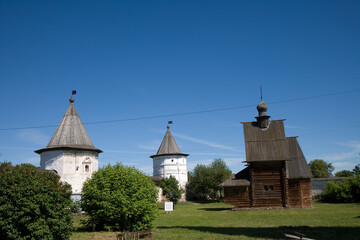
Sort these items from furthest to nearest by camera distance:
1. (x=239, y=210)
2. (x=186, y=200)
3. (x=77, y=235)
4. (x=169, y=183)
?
(x=186, y=200) → (x=169, y=183) → (x=239, y=210) → (x=77, y=235)

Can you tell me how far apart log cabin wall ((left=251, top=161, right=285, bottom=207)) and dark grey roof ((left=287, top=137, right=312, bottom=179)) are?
1.47m

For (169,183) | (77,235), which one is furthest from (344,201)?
(77,235)

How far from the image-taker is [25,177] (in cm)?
1173

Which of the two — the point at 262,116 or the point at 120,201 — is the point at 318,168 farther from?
the point at 120,201

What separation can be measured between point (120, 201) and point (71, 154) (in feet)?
59.8

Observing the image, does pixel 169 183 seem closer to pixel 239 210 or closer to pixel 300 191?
pixel 239 210

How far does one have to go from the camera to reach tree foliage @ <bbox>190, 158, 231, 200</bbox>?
49938 millimetres

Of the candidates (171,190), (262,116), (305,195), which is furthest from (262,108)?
(171,190)

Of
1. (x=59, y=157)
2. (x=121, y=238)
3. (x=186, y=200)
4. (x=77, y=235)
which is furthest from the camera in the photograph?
(x=186, y=200)

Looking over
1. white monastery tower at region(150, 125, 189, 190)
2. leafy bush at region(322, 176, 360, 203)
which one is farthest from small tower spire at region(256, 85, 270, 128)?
white monastery tower at region(150, 125, 189, 190)

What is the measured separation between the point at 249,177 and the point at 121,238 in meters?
19.7

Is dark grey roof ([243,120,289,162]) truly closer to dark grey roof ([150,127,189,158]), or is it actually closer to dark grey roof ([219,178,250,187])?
dark grey roof ([219,178,250,187])

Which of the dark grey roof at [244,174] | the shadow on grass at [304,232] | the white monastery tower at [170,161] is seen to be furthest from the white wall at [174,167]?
the shadow on grass at [304,232]

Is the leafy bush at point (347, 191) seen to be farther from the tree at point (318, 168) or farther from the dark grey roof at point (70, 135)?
the tree at point (318, 168)
